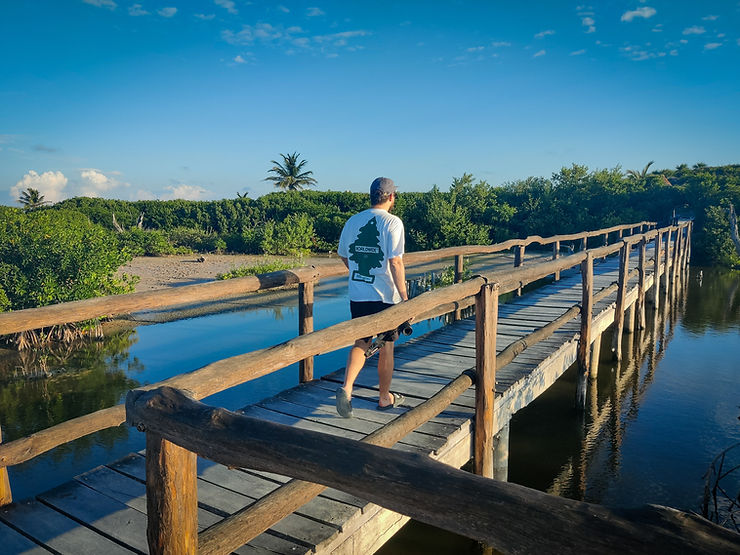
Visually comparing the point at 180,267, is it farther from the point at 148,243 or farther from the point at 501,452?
the point at 501,452

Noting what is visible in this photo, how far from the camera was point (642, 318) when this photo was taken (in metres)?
12.8

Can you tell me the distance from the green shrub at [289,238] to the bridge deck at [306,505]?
19802mm

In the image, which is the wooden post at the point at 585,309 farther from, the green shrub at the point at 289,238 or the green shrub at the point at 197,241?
the green shrub at the point at 197,241

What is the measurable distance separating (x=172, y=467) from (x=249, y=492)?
1.73 m

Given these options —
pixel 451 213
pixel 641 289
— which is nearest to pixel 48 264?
pixel 641 289

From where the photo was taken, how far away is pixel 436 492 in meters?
1.20

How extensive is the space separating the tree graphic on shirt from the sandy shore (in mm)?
12207

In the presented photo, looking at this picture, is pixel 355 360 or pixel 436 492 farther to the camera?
pixel 355 360

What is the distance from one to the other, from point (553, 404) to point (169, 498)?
7822 mm

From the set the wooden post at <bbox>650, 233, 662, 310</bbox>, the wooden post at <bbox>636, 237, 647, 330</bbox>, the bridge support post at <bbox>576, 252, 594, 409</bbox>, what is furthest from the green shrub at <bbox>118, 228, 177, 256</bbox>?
the bridge support post at <bbox>576, 252, 594, 409</bbox>

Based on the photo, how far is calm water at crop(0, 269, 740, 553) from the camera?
621 cm

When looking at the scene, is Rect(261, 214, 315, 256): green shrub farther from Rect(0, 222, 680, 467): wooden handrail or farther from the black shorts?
Rect(0, 222, 680, 467): wooden handrail

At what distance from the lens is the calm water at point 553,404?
20.4 feet

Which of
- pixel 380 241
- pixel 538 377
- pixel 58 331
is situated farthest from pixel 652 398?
pixel 58 331
